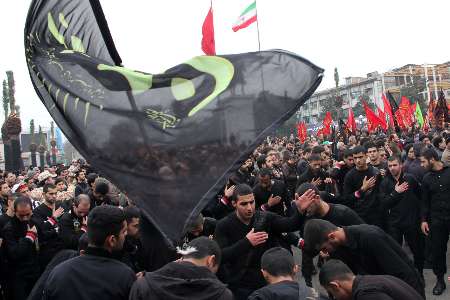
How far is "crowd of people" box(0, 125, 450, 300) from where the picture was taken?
292 centimetres

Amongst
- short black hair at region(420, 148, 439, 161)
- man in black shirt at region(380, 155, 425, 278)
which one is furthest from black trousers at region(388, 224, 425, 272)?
short black hair at region(420, 148, 439, 161)

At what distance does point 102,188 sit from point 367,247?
4.41 meters

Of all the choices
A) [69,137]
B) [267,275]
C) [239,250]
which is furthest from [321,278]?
[69,137]

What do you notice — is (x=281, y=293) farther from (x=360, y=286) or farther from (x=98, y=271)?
(x=98, y=271)

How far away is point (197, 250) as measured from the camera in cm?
318

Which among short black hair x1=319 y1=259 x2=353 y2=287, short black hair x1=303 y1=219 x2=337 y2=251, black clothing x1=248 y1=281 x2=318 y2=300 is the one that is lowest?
black clothing x1=248 y1=281 x2=318 y2=300

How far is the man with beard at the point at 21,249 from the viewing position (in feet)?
17.4

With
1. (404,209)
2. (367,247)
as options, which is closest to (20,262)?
(367,247)

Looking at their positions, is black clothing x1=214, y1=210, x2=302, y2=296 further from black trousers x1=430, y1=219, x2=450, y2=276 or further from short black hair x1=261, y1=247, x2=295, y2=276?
black trousers x1=430, y1=219, x2=450, y2=276

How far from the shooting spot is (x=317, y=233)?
3.76 meters

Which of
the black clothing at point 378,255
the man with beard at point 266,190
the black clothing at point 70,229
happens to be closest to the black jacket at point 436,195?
the man with beard at point 266,190

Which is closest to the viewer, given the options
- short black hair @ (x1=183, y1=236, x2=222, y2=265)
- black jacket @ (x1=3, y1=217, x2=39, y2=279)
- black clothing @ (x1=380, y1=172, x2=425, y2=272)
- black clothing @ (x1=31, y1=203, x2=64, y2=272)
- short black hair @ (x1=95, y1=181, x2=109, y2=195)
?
short black hair @ (x1=183, y1=236, x2=222, y2=265)

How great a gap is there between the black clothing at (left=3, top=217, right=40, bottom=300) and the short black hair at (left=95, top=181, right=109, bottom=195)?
1.53 meters

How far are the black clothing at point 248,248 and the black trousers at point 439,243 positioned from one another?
2.74m
